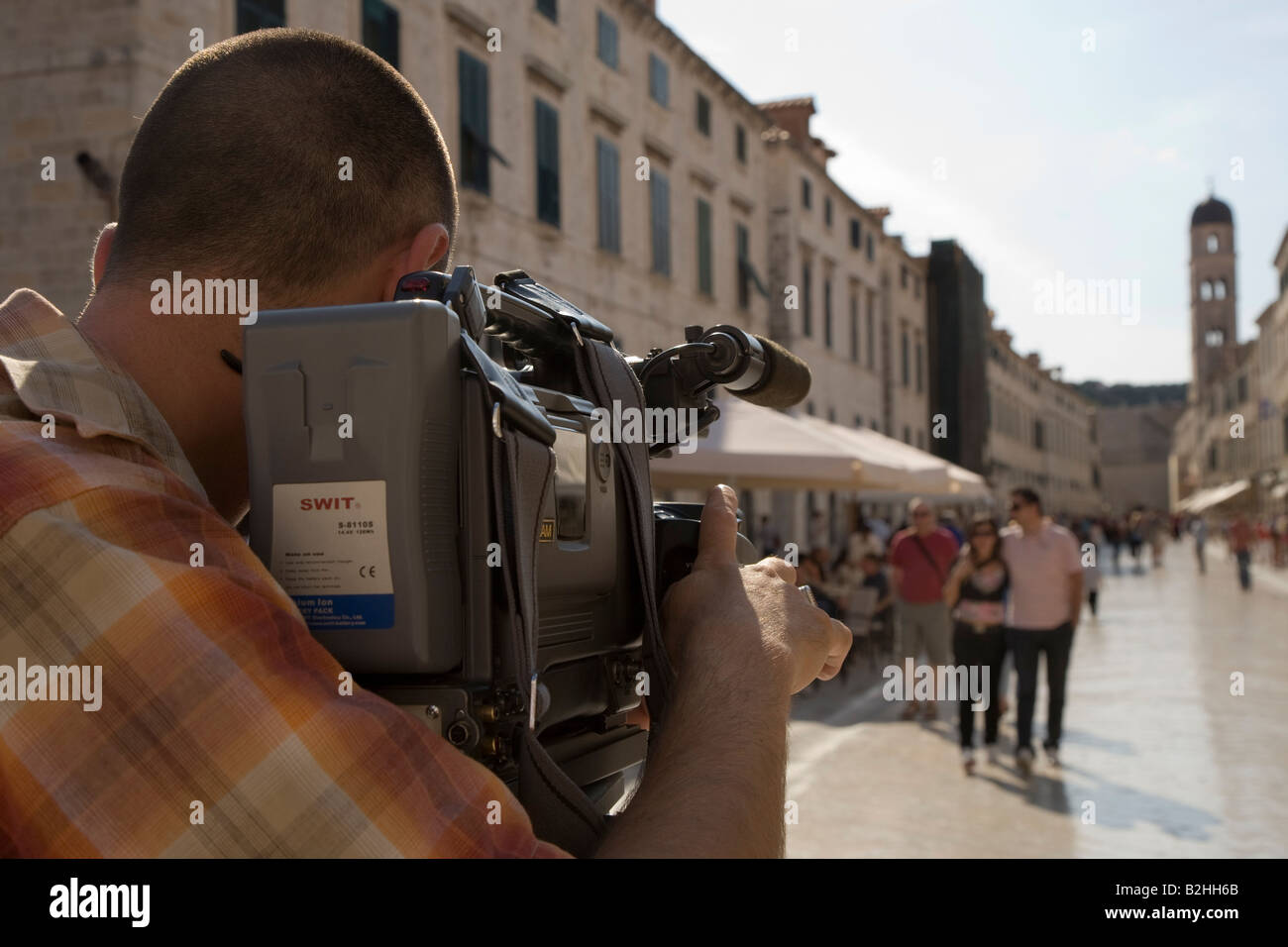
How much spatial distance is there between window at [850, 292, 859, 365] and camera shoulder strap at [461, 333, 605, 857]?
31708 mm

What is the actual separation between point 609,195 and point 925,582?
403 inches

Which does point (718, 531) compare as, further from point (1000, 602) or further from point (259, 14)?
point (259, 14)

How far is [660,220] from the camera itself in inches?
814

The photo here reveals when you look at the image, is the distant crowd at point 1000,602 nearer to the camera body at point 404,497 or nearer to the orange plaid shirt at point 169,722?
the camera body at point 404,497

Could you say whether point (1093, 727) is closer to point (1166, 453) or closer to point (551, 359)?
point (551, 359)

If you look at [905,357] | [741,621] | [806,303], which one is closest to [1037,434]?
[905,357]

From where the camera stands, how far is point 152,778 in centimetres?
84

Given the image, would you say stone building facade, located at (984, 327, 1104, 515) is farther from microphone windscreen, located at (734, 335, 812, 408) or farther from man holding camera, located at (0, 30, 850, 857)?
man holding camera, located at (0, 30, 850, 857)

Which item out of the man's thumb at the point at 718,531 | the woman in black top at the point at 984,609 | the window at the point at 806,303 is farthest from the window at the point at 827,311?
the man's thumb at the point at 718,531

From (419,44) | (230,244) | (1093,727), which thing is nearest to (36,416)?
(230,244)

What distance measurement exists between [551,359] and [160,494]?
65cm

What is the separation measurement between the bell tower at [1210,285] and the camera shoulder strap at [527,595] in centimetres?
9975

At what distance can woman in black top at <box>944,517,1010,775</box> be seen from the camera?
8.66 m

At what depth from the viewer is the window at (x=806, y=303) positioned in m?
27.6
